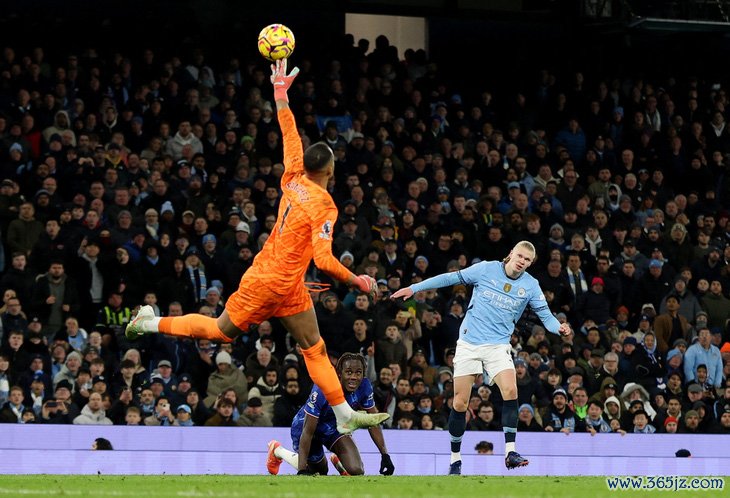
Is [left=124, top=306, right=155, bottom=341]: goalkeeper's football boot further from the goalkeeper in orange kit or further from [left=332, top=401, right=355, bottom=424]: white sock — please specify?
[left=332, top=401, right=355, bottom=424]: white sock

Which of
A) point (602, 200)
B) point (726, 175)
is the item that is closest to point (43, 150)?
point (602, 200)

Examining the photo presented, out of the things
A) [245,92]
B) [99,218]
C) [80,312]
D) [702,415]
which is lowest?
[702,415]

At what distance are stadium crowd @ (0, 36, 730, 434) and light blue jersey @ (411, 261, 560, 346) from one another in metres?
4.89

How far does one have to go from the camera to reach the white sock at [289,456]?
48.9ft

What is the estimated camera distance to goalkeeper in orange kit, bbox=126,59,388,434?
39.2 ft

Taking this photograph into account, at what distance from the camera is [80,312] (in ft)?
66.8

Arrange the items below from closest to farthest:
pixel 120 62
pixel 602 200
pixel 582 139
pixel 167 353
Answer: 1. pixel 167 353
2. pixel 120 62
3. pixel 602 200
4. pixel 582 139

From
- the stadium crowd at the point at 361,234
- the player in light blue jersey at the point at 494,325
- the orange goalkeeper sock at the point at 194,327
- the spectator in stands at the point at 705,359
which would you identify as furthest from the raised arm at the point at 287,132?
the spectator in stands at the point at 705,359

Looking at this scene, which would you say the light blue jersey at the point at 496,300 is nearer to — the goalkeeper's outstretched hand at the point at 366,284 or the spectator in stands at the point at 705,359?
the goalkeeper's outstretched hand at the point at 366,284

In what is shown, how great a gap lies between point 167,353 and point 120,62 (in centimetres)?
609

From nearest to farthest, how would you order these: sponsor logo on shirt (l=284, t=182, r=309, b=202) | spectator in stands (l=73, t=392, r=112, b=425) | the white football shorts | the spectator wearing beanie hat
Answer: sponsor logo on shirt (l=284, t=182, r=309, b=202) → the white football shorts → spectator in stands (l=73, t=392, r=112, b=425) → the spectator wearing beanie hat

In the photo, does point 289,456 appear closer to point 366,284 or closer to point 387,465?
point 387,465

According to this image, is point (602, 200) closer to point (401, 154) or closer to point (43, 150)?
point (401, 154)

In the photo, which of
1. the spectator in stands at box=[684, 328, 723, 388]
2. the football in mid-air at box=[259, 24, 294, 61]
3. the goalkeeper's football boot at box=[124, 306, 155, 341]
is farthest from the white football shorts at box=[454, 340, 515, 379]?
the spectator in stands at box=[684, 328, 723, 388]
